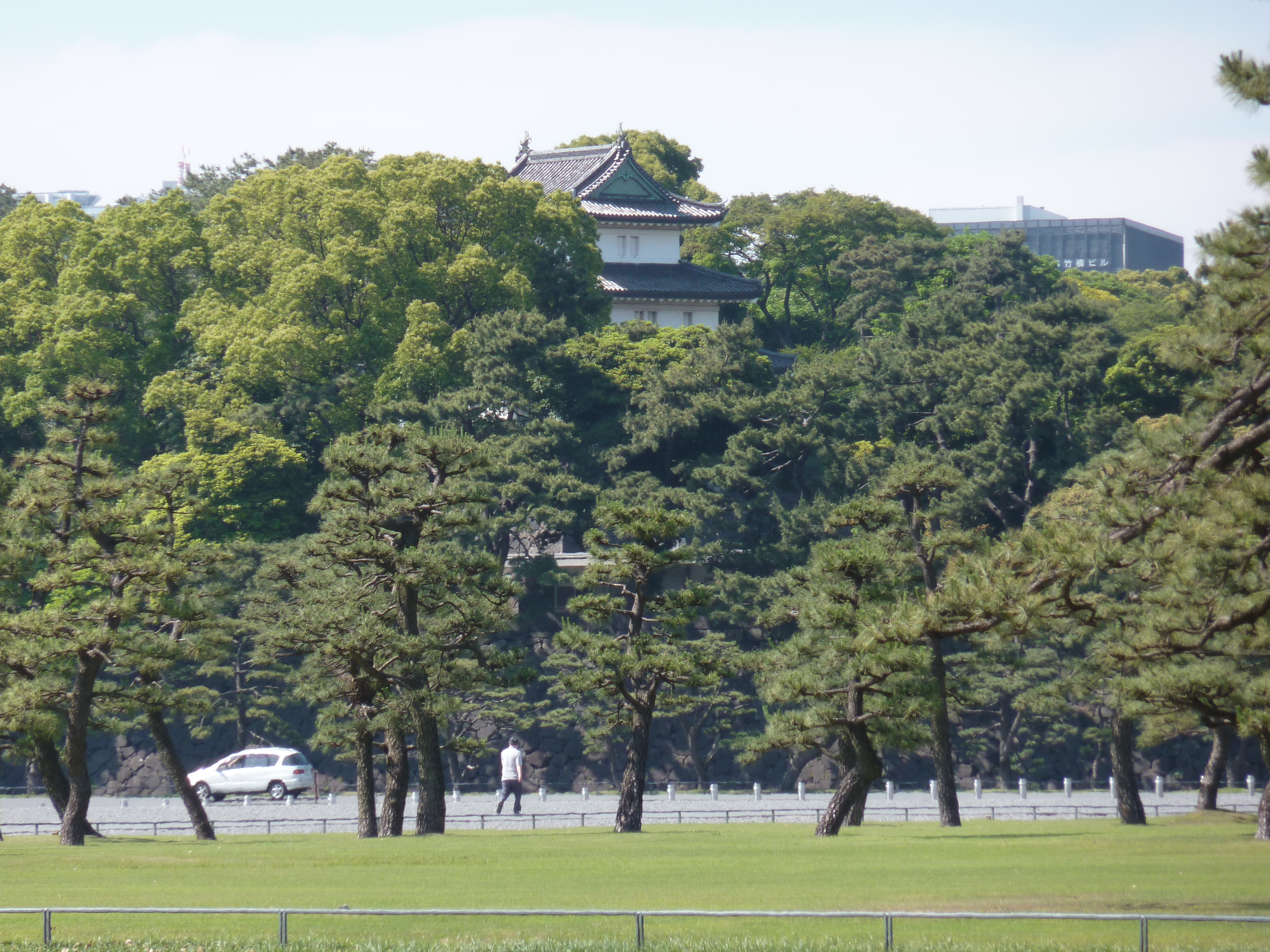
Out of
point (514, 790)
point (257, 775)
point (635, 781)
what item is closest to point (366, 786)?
point (635, 781)

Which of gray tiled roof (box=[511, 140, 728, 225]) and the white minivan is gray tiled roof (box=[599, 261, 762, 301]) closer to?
gray tiled roof (box=[511, 140, 728, 225])

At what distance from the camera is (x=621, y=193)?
5672 cm

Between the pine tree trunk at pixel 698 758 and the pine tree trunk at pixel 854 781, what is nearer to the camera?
the pine tree trunk at pixel 854 781

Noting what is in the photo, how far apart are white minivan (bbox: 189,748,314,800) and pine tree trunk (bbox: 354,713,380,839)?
1519 centimetres

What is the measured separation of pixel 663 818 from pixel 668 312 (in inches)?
1087

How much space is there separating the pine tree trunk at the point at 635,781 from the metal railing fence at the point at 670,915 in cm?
1194

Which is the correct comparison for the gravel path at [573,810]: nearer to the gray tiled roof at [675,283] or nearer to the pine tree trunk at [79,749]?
the pine tree trunk at [79,749]

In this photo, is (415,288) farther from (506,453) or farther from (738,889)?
(738,889)

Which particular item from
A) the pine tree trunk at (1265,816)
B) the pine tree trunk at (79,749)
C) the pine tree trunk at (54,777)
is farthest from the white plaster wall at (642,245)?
the pine tree trunk at (1265,816)

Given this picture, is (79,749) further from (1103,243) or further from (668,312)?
(1103,243)

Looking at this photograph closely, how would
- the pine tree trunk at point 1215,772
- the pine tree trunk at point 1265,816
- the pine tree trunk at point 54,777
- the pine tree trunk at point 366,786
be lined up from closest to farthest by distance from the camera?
the pine tree trunk at point 1265,816
the pine tree trunk at point 54,777
the pine tree trunk at point 366,786
the pine tree trunk at point 1215,772

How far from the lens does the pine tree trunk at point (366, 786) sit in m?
24.8

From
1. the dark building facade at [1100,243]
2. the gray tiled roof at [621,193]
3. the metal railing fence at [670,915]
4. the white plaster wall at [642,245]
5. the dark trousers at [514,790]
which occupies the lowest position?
the dark trousers at [514,790]

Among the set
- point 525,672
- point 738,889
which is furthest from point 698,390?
point 738,889
